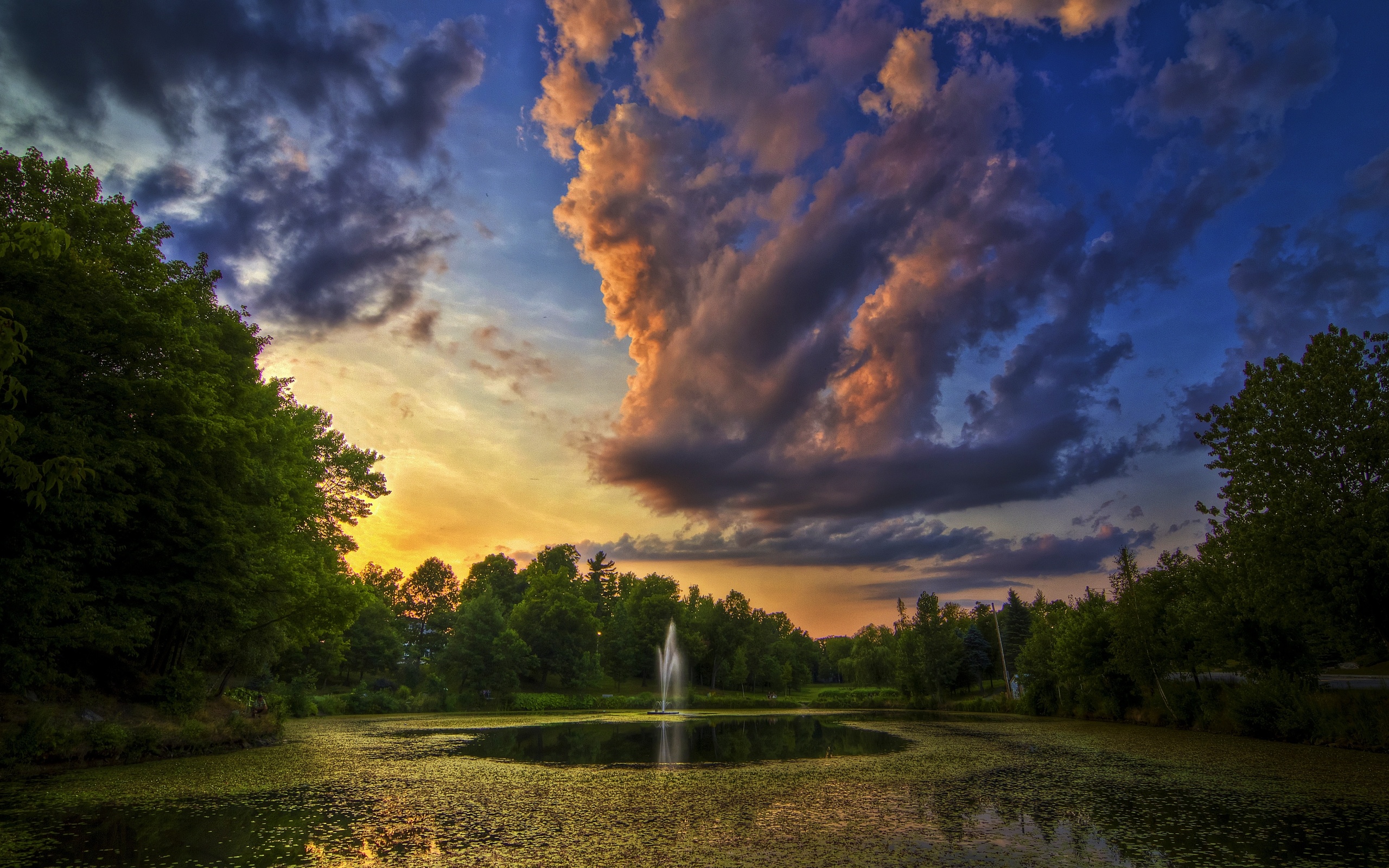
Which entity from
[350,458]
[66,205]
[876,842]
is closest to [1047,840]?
[876,842]

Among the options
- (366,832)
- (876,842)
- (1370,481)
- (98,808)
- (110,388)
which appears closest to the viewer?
(876,842)

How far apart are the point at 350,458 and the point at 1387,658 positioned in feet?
145

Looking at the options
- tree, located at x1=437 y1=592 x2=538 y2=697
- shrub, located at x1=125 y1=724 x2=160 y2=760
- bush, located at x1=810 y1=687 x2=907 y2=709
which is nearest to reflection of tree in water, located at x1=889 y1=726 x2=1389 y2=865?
shrub, located at x1=125 y1=724 x2=160 y2=760

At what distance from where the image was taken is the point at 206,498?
21.4m

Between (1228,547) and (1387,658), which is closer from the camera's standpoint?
(1387,658)

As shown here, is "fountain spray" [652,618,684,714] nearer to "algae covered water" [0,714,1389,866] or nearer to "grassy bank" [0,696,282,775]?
"grassy bank" [0,696,282,775]

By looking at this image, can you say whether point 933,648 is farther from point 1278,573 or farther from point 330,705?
point 330,705

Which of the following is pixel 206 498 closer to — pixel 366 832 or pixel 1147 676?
pixel 366 832

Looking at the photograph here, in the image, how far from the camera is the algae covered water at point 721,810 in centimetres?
902

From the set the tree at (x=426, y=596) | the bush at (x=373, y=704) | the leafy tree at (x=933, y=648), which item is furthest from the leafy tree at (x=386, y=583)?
the leafy tree at (x=933, y=648)

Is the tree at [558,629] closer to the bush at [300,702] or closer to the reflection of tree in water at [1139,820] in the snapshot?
the bush at [300,702]

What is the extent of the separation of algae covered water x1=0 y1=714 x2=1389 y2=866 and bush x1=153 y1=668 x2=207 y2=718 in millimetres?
2659

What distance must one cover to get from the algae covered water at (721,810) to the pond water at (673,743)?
0.95 m

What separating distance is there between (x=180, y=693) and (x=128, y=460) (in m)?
10.1
